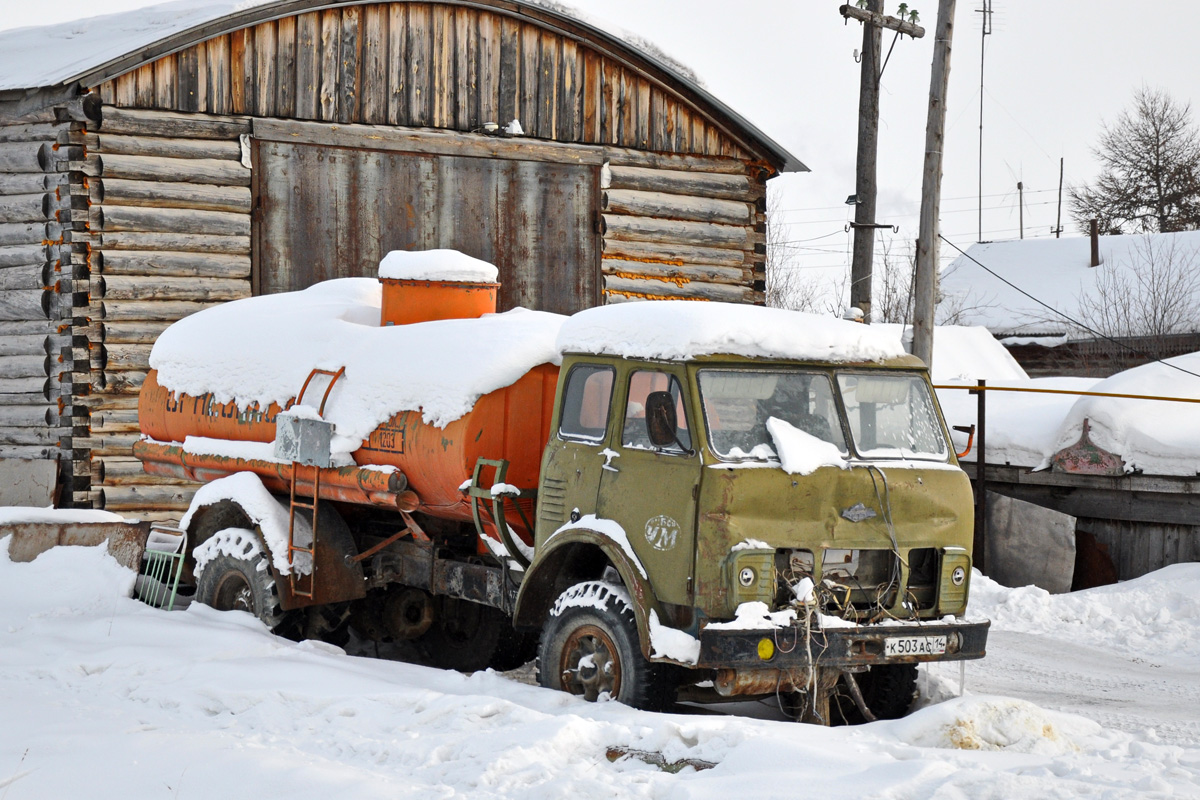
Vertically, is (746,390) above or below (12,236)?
below

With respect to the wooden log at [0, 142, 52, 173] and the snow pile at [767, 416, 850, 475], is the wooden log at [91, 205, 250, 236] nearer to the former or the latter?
the wooden log at [0, 142, 52, 173]

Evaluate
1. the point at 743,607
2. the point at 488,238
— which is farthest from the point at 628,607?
the point at 488,238

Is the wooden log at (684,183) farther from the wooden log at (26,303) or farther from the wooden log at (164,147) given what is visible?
the wooden log at (26,303)

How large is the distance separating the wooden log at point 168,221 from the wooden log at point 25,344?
1201 millimetres

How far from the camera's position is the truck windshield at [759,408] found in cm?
643

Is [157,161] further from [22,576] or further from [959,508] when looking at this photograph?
[959,508]

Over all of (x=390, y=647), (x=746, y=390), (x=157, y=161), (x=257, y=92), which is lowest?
(x=390, y=647)

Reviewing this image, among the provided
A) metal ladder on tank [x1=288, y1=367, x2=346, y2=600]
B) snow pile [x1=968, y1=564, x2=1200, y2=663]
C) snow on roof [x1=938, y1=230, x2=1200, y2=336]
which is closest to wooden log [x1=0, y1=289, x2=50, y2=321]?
metal ladder on tank [x1=288, y1=367, x2=346, y2=600]

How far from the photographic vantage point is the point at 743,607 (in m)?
6.11

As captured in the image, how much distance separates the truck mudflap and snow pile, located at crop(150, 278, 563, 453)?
7.29 feet

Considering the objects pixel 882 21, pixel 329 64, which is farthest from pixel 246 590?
pixel 882 21

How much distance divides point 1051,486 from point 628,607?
7795 mm

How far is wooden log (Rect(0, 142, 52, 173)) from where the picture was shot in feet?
41.0

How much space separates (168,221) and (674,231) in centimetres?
586
